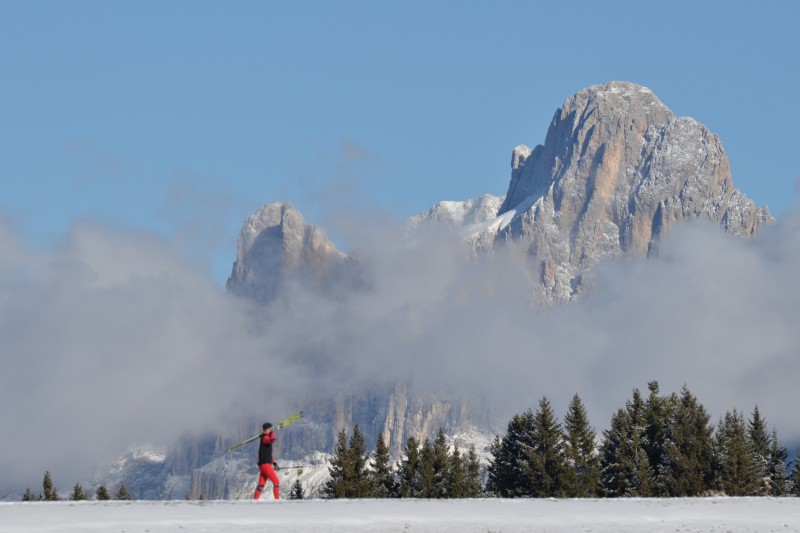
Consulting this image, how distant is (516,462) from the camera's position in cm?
10862

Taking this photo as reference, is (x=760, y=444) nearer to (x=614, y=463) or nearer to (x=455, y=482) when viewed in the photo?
(x=614, y=463)

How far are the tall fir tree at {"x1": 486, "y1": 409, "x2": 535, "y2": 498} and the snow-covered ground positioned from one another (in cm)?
5073

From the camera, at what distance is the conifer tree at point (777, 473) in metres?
114

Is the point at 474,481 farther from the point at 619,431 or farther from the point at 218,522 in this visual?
the point at 218,522

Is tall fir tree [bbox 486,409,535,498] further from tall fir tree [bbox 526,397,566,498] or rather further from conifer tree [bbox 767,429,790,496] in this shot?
conifer tree [bbox 767,429,790,496]

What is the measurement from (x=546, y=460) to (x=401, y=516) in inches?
2227

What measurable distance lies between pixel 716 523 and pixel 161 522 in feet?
57.8

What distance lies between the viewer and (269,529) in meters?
47.2

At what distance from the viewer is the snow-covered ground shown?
47875mm

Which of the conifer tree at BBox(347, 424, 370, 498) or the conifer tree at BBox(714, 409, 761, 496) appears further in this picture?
the conifer tree at BBox(347, 424, 370, 498)

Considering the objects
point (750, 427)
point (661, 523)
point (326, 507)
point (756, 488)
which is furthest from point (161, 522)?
point (750, 427)

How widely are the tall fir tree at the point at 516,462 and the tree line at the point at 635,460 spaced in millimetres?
67

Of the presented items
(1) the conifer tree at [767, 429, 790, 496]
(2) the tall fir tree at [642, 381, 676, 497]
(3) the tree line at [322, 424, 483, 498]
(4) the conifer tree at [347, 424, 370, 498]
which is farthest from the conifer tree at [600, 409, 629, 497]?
(4) the conifer tree at [347, 424, 370, 498]

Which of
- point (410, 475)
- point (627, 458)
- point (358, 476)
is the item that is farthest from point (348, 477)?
point (627, 458)
